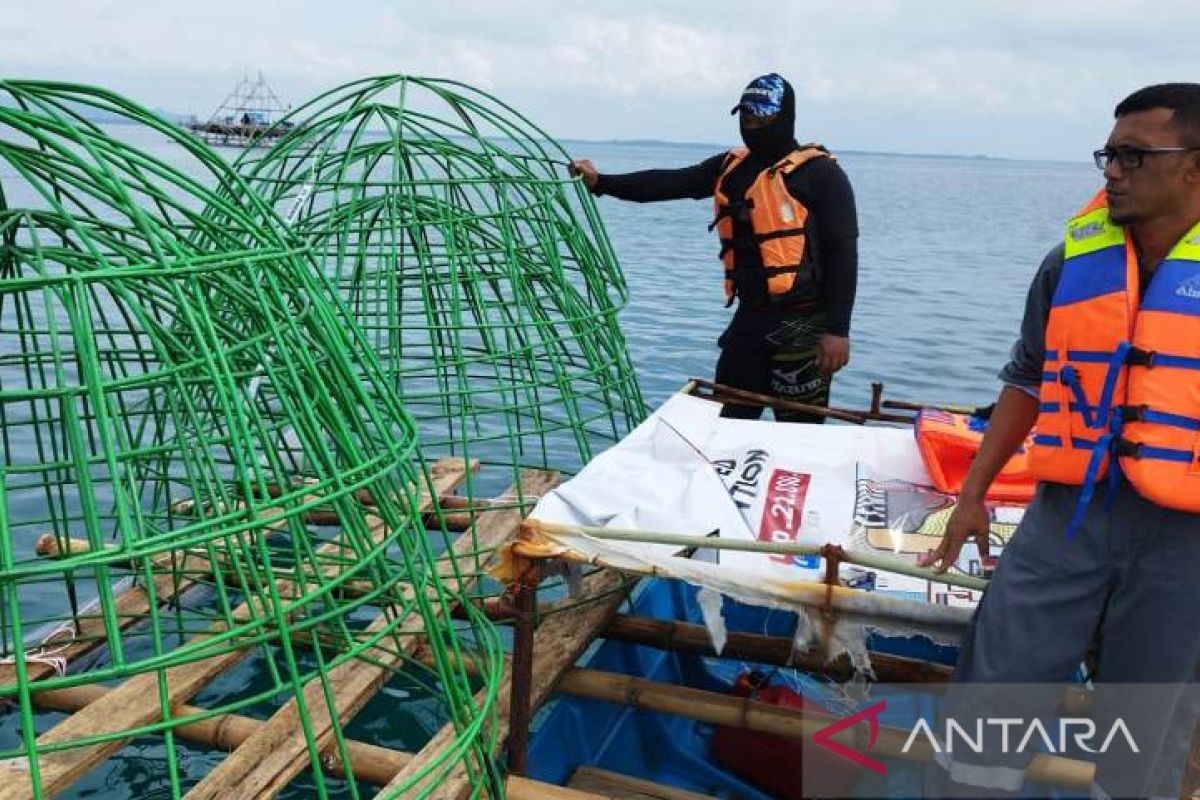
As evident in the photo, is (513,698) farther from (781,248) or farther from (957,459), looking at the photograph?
(781,248)

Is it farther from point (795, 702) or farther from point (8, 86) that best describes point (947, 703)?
point (8, 86)

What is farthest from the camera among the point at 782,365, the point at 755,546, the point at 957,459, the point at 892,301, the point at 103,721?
the point at 892,301

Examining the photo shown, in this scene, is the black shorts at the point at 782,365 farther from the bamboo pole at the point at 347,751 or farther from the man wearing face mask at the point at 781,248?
the bamboo pole at the point at 347,751

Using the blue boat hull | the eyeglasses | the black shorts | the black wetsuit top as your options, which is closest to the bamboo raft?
the blue boat hull

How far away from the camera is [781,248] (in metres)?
4.84

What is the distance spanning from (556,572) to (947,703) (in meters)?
1.22

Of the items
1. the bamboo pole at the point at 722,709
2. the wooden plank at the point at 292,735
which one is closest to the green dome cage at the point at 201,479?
the wooden plank at the point at 292,735

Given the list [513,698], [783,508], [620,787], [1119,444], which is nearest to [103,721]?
[513,698]

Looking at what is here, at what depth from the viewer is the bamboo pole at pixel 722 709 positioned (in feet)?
11.6

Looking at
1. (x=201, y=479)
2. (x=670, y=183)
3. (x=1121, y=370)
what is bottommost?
(x=201, y=479)

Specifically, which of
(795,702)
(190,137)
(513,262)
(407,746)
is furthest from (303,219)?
(795,702)

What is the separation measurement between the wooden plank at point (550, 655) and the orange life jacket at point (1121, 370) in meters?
1.81

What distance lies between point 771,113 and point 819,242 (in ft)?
2.09

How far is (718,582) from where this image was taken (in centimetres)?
288
